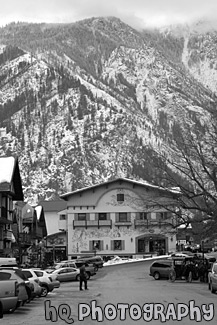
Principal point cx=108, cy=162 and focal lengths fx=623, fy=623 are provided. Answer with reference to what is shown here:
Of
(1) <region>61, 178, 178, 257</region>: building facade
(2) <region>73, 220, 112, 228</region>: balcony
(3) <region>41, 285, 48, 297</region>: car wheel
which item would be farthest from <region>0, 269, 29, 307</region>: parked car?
(2) <region>73, 220, 112, 228</region>: balcony

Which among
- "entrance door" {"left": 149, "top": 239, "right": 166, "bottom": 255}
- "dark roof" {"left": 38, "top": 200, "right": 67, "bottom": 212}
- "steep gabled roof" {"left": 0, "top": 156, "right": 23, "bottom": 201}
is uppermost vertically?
"dark roof" {"left": 38, "top": 200, "right": 67, "bottom": 212}

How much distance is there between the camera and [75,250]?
298 feet

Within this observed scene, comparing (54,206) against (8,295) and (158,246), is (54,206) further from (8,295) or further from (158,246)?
(8,295)

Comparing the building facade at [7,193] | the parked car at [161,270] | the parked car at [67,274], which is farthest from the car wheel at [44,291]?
the building facade at [7,193]

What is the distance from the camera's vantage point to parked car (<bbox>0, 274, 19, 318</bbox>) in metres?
20.5

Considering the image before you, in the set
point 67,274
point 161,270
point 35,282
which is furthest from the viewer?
point 161,270

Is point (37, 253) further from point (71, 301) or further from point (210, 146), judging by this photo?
point (71, 301)

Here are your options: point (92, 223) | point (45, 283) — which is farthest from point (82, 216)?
point (45, 283)

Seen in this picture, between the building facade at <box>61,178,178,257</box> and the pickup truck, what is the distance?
2707 inches

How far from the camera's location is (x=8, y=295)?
20.7 metres

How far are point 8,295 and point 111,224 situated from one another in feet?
233

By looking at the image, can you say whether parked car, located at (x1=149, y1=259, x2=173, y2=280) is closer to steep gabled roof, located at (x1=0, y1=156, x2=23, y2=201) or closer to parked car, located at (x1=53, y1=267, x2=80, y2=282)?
parked car, located at (x1=53, y1=267, x2=80, y2=282)

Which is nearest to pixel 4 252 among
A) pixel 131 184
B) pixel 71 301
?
pixel 71 301

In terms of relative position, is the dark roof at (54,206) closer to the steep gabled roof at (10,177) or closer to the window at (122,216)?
the window at (122,216)
